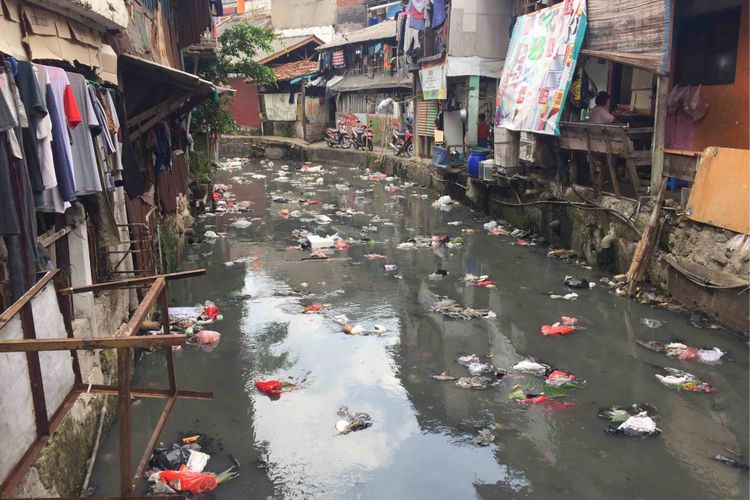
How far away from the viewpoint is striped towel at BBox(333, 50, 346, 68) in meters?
26.4

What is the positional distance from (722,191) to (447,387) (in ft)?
12.5

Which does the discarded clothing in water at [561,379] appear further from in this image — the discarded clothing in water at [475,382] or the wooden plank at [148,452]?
the wooden plank at [148,452]

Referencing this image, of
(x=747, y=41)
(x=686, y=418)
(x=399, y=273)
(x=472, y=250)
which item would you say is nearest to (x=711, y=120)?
(x=747, y=41)

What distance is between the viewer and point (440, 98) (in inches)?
693

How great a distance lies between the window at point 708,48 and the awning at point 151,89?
24.2 ft

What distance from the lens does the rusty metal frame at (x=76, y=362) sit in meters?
2.24

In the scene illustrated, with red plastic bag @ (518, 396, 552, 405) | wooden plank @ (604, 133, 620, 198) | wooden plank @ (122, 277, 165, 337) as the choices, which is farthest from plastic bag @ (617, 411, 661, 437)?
wooden plank @ (604, 133, 620, 198)

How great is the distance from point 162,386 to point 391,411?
2299 millimetres

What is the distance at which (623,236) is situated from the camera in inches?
349

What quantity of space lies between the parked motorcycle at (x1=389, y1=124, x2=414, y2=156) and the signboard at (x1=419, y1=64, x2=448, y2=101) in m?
2.18

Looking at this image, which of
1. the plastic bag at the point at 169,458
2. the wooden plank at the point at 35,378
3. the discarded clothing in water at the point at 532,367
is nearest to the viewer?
the wooden plank at the point at 35,378

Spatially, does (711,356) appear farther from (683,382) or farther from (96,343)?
(96,343)

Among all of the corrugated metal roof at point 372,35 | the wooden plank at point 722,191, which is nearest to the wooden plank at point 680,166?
the wooden plank at point 722,191

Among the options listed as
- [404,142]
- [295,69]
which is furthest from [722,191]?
[295,69]
